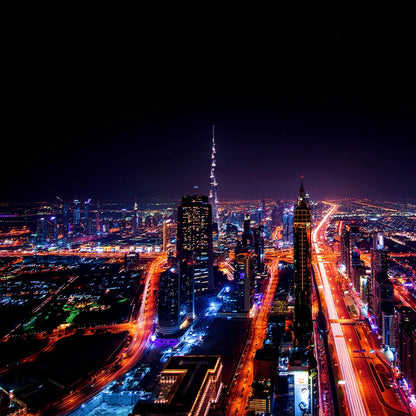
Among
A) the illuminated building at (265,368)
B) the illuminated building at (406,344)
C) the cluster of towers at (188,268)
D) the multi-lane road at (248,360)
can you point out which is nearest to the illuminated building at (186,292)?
the cluster of towers at (188,268)

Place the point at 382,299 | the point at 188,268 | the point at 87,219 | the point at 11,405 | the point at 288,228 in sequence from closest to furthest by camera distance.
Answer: the point at 11,405
the point at 382,299
the point at 188,268
the point at 288,228
the point at 87,219

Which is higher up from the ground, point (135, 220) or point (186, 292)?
point (135, 220)

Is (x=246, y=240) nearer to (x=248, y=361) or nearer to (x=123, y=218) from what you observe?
(x=248, y=361)

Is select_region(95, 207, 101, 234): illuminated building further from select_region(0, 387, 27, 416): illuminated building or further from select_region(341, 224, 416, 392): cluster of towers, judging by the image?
select_region(0, 387, 27, 416): illuminated building

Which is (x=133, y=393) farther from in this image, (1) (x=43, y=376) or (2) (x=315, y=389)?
(2) (x=315, y=389)

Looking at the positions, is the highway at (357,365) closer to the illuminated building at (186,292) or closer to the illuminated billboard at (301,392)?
the illuminated billboard at (301,392)

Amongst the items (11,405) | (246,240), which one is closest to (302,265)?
(246,240)

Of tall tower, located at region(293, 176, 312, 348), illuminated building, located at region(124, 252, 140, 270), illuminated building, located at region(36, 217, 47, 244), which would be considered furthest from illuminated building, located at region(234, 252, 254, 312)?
illuminated building, located at region(36, 217, 47, 244)
